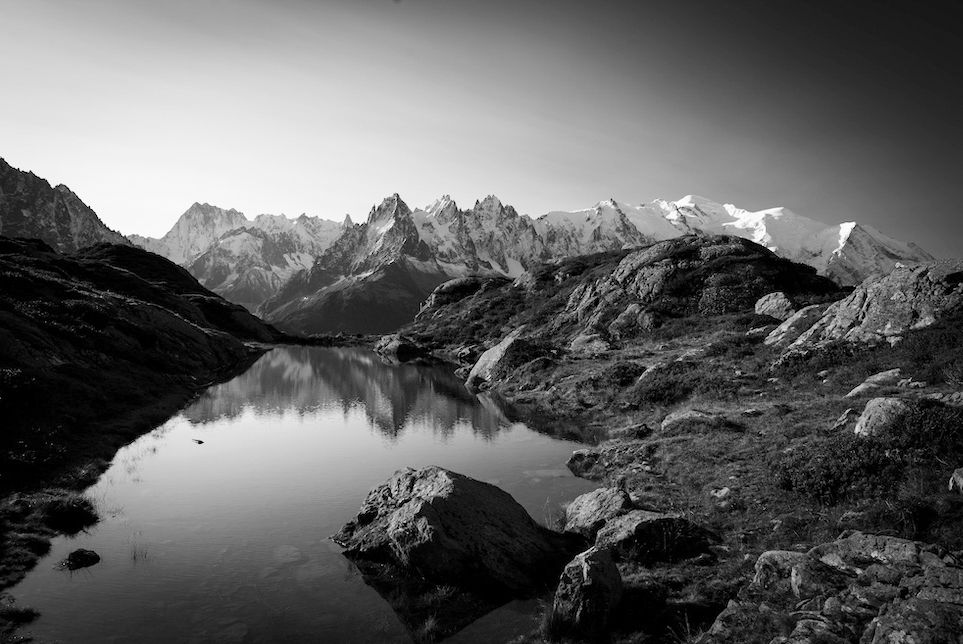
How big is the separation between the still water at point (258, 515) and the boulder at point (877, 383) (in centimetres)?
1669

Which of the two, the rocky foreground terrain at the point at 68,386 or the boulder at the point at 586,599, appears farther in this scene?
the rocky foreground terrain at the point at 68,386

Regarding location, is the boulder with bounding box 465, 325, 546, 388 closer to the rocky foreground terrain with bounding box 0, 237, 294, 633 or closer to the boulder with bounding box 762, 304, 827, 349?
the boulder with bounding box 762, 304, 827, 349

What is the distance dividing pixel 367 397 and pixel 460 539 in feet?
155

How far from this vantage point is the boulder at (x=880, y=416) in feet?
69.5

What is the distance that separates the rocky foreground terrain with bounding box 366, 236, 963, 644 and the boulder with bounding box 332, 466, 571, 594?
Answer: 12cm

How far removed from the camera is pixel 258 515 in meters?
25.3

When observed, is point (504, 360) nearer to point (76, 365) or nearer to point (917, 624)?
point (76, 365)

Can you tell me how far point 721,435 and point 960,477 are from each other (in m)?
12.6

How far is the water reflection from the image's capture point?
4838 centimetres

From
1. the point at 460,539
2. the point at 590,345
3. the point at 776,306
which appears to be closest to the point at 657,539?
the point at 460,539

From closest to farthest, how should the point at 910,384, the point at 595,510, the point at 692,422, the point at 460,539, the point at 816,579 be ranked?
1. the point at 816,579
2. the point at 460,539
3. the point at 595,510
4. the point at 910,384
5. the point at 692,422

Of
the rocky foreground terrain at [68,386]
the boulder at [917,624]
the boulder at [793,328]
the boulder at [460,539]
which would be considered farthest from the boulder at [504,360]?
the boulder at [917,624]

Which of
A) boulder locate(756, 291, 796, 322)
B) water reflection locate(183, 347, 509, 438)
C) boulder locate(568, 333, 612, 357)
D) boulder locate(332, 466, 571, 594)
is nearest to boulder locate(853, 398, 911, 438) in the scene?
boulder locate(332, 466, 571, 594)

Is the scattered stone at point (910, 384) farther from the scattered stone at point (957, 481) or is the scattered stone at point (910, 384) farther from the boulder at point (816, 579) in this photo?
the boulder at point (816, 579)
